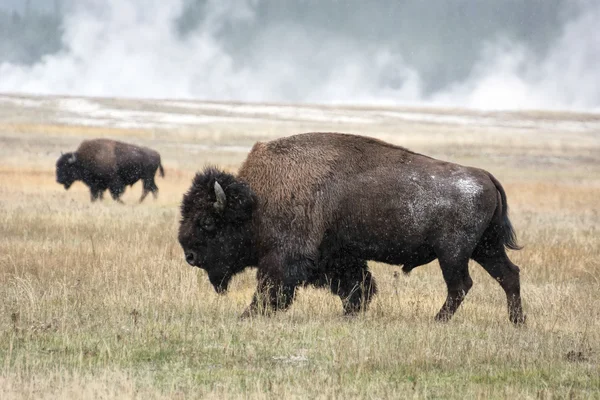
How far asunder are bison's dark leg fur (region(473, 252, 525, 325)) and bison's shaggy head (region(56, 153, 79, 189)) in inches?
726

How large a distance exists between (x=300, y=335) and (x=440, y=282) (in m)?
4.26

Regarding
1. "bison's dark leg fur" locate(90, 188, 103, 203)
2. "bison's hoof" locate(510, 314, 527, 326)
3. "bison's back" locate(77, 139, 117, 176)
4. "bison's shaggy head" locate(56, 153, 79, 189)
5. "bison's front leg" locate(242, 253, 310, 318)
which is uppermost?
"bison's front leg" locate(242, 253, 310, 318)

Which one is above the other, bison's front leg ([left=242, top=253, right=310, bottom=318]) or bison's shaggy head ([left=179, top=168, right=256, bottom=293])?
bison's shaggy head ([left=179, top=168, right=256, bottom=293])

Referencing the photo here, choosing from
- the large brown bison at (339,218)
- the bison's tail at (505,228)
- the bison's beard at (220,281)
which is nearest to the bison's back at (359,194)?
the large brown bison at (339,218)

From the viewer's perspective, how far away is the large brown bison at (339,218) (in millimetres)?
8148

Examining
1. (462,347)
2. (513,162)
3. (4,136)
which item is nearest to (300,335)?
(462,347)

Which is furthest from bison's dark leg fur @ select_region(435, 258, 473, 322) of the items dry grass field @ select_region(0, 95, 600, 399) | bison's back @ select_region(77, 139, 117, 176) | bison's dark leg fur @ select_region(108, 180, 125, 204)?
bison's back @ select_region(77, 139, 117, 176)

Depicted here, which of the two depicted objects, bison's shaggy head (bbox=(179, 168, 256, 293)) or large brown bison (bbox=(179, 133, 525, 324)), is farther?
bison's shaggy head (bbox=(179, 168, 256, 293))

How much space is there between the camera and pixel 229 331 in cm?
732

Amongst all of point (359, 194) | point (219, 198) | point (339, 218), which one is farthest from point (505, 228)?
point (219, 198)

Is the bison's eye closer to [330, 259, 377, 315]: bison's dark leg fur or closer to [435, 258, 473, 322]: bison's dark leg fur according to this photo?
[330, 259, 377, 315]: bison's dark leg fur

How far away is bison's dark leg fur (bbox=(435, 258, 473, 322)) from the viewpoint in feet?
26.9

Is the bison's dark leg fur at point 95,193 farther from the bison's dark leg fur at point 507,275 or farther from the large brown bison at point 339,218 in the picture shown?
the bison's dark leg fur at point 507,275

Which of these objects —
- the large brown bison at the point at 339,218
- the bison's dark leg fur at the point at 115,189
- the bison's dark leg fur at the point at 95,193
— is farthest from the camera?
the bison's dark leg fur at the point at 115,189
